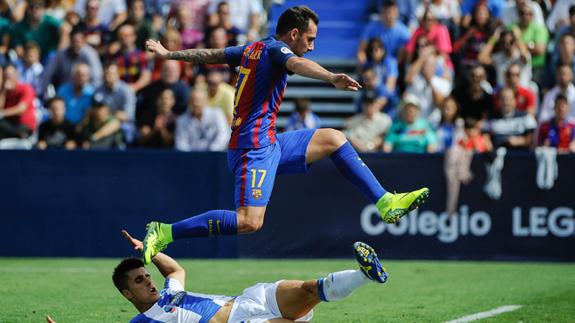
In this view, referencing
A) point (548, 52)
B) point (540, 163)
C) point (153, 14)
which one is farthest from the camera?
point (153, 14)

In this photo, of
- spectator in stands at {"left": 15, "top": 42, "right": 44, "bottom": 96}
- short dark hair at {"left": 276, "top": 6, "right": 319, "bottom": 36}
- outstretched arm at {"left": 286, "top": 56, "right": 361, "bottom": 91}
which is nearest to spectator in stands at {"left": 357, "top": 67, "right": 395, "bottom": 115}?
spectator in stands at {"left": 15, "top": 42, "right": 44, "bottom": 96}

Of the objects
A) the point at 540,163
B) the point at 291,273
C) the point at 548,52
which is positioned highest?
the point at 548,52

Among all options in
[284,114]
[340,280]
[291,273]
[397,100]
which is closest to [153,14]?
[284,114]

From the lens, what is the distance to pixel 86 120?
1570cm

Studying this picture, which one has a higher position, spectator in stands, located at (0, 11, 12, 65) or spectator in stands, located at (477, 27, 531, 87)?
spectator in stands, located at (0, 11, 12, 65)

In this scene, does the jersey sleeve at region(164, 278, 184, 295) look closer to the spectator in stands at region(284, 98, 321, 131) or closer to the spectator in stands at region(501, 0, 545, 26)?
the spectator in stands at region(284, 98, 321, 131)

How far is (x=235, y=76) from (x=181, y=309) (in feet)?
31.6

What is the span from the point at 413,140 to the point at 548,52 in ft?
10.9

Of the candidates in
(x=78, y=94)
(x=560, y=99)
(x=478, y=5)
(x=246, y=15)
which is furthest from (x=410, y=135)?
(x=78, y=94)

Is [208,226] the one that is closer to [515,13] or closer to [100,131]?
[100,131]

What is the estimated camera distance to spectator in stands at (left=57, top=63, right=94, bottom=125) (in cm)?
1633

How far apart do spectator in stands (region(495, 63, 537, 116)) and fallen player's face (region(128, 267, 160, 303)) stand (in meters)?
8.73

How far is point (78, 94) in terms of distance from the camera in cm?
1656

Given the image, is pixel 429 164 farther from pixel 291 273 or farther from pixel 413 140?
pixel 291 273
